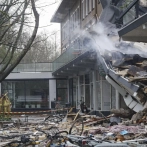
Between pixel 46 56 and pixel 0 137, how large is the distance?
135 ft

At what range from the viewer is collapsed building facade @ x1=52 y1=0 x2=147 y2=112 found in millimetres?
13273

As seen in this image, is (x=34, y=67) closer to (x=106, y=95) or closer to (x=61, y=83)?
(x=61, y=83)

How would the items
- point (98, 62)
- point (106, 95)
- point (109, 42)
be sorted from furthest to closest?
point (106, 95)
point (98, 62)
point (109, 42)

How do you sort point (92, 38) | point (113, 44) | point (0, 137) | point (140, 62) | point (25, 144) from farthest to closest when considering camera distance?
point (92, 38) < point (113, 44) < point (140, 62) < point (0, 137) < point (25, 144)

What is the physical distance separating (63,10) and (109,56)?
25259mm

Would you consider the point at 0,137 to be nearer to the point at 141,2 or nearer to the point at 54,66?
the point at 141,2

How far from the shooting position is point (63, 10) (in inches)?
1679

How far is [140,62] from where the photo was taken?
16453 mm

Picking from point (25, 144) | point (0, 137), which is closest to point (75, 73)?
point (0, 137)

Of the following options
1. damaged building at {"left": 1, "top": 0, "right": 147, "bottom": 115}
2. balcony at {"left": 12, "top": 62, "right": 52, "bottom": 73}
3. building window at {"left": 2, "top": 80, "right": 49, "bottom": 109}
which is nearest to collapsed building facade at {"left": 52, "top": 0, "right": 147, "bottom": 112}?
damaged building at {"left": 1, "top": 0, "right": 147, "bottom": 115}

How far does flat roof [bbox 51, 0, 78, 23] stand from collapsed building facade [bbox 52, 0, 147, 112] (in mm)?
250

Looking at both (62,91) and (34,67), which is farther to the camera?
(34,67)

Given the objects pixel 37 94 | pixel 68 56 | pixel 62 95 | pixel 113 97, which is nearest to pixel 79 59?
pixel 113 97

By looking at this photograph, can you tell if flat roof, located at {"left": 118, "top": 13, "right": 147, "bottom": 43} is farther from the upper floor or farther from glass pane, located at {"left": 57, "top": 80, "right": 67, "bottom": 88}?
glass pane, located at {"left": 57, "top": 80, "right": 67, "bottom": 88}
